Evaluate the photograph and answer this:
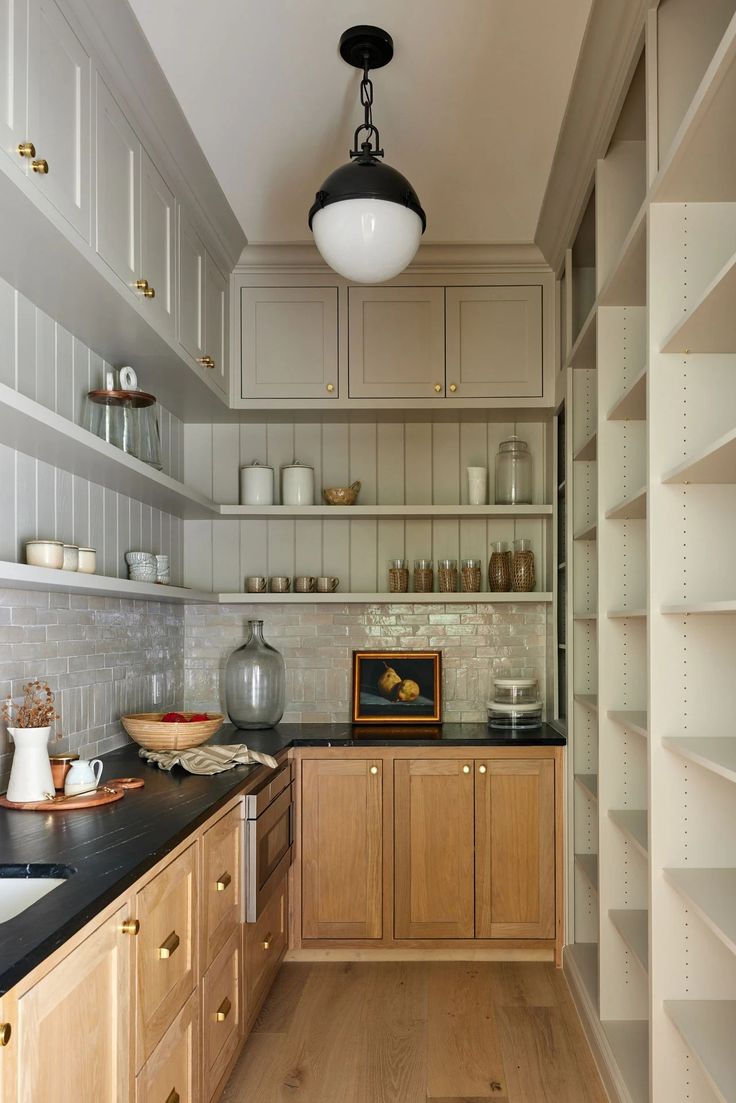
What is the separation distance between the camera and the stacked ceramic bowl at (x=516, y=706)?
155 inches

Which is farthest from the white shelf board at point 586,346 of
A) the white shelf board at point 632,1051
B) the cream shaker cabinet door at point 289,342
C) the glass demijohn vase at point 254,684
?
the white shelf board at point 632,1051

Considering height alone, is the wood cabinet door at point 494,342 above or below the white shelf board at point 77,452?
above

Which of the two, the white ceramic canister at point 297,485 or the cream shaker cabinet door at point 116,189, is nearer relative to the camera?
the cream shaker cabinet door at point 116,189

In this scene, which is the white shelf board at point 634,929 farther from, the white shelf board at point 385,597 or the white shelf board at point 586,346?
the white shelf board at point 586,346

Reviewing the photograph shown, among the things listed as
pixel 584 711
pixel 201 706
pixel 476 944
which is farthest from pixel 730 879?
pixel 201 706

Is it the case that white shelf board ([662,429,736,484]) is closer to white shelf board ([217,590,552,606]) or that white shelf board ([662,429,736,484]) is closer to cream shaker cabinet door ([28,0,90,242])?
cream shaker cabinet door ([28,0,90,242])

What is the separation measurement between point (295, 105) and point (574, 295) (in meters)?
1.38

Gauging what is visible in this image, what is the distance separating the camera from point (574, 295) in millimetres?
3672

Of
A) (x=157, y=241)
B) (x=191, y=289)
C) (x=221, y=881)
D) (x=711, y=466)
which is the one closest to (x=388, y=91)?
(x=157, y=241)

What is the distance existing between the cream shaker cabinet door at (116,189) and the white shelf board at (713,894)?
200 cm

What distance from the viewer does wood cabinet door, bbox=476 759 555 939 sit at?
3695 mm

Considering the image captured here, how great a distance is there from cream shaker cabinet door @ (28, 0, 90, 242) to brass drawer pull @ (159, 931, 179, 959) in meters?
1.60

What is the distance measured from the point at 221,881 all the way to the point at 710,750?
1316 millimetres

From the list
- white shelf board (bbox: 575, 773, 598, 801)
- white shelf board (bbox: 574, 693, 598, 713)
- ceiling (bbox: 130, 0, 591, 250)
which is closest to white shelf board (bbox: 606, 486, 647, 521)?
white shelf board (bbox: 574, 693, 598, 713)
